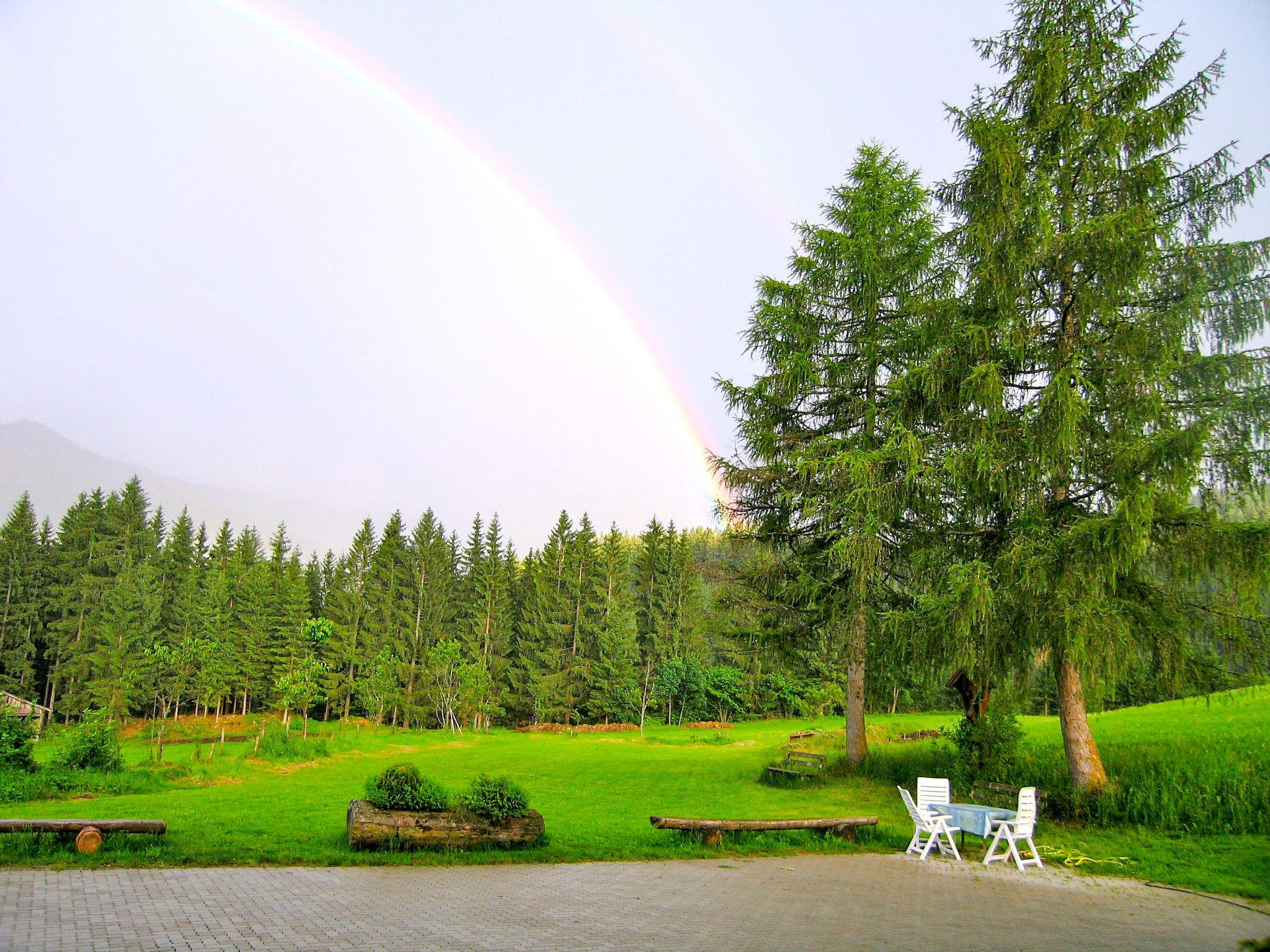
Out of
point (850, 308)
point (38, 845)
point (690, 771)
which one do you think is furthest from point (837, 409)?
point (38, 845)

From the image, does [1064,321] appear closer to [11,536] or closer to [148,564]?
[148,564]

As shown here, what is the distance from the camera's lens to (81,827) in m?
8.38

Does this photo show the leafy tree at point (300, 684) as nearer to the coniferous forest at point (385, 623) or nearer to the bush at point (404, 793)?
the coniferous forest at point (385, 623)

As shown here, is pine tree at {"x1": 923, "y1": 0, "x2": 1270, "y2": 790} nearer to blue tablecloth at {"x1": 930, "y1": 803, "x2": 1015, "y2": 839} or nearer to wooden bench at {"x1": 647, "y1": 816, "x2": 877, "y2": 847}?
blue tablecloth at {"x1": 930, "y1": 803, "x2": 1015, "y2": 839}

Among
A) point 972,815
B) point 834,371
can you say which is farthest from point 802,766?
point 834,371

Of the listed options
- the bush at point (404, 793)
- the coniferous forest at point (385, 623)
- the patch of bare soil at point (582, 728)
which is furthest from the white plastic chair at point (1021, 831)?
the coniferous forest at point (385, 623)

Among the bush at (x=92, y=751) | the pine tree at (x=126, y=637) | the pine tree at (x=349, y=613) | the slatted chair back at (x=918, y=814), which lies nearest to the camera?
the slatted chair back at (x=918, y=814)

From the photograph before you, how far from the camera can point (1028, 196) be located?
13328mm

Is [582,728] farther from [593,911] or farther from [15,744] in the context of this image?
[593,911]

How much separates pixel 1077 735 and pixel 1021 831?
3.77 metres

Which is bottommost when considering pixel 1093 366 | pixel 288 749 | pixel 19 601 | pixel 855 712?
pixel 288 749

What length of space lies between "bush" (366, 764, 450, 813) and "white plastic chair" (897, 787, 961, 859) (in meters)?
6.28

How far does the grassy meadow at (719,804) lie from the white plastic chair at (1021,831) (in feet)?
2.11

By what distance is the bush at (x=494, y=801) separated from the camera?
32.1 ft
